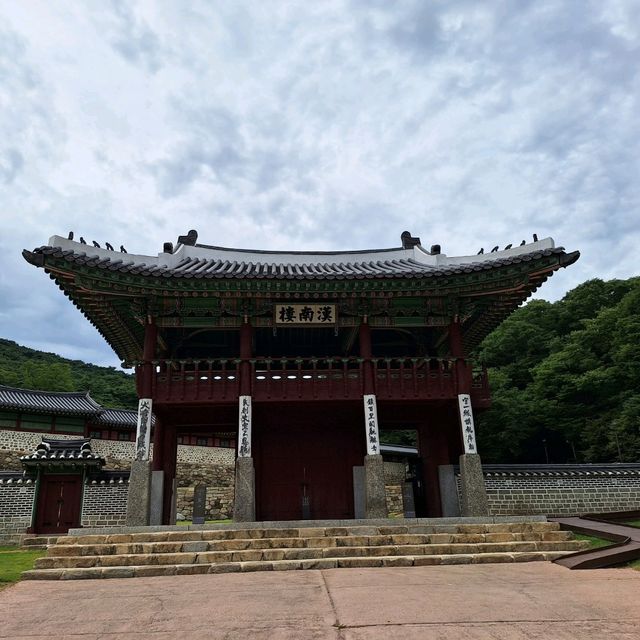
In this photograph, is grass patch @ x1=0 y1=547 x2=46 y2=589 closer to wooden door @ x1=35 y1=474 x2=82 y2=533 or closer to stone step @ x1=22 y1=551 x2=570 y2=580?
stone step @ x1=22 y1=551 x2=570 y2=580

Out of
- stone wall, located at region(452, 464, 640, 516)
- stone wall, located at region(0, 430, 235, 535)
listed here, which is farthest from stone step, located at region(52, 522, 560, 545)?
stone wall, located at region(0, 430, 235, 535)

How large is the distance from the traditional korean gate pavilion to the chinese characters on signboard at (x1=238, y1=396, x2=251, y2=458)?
0.10 ft

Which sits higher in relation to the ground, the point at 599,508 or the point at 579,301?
the point at 579,301

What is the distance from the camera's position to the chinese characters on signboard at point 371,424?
15.6 m

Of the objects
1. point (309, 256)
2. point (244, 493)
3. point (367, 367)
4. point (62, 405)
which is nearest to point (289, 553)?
point (244, 493)

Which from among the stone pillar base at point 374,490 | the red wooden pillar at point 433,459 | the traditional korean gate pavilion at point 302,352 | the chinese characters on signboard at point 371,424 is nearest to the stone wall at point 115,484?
the traditional korean gate pavilion at point 302,352

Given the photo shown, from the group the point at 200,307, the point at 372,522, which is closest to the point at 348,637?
the point at 372,522

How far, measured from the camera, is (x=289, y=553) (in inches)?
415

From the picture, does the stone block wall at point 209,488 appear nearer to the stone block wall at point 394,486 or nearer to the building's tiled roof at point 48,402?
the building's tiled roof at point 48,402

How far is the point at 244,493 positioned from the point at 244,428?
187 centimetres

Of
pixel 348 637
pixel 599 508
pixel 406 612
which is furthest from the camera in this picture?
pixel 599 508

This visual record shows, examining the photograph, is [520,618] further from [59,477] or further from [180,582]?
[59,477]

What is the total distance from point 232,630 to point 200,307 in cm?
1195

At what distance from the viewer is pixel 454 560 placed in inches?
412
